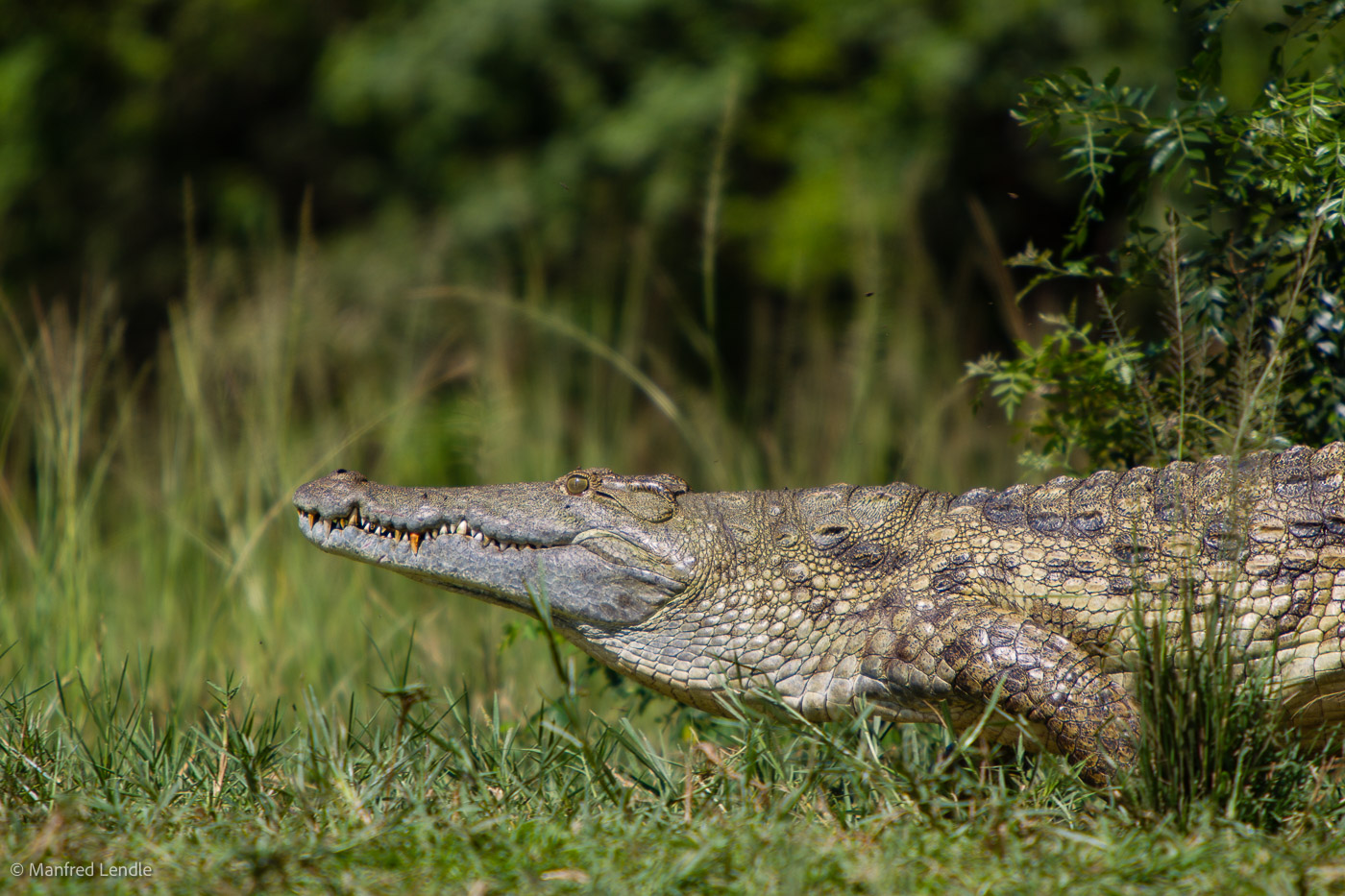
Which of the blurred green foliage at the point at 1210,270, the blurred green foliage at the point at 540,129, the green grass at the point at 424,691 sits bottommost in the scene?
the green grass at the point at 424,691

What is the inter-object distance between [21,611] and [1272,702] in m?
3.95

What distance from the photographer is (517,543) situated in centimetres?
275

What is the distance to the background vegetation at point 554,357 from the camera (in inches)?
76.6

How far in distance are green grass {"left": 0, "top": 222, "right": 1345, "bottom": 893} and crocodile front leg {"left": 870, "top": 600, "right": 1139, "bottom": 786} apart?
0.38 feet

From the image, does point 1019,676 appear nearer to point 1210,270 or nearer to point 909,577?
point 909,577

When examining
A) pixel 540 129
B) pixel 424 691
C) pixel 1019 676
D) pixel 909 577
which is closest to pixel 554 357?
pixel 540 129

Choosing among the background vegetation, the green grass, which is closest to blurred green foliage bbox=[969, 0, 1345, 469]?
the background vegetation

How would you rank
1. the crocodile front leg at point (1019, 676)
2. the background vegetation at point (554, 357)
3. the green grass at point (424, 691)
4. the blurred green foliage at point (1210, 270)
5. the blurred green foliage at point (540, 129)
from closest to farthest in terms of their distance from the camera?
the green grass at point (424, 691), the background vegetation at point (554, 357), the crocodile front leg at point (1019, 676), the blurred green foliage at point (1210, 270), the blurred green foliage at point (540, 129)

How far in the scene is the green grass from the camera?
1718 mm

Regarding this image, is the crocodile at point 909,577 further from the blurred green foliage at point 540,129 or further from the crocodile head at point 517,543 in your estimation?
the blurred green foliage at point 540,129

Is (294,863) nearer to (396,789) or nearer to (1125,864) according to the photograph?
(396,789)

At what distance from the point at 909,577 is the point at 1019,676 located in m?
0.39

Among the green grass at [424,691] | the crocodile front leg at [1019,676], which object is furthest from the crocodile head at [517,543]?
the crocodile front leg at [1019,676]

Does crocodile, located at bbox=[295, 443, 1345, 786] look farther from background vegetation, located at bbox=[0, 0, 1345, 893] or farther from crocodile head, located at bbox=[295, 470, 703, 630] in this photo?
background vegetation, located at bbox=[0, 0, 1345, 893]
